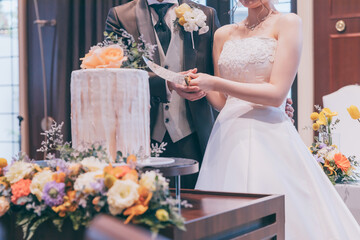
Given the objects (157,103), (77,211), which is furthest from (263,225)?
(157,103)

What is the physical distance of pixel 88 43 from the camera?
13.5 feet

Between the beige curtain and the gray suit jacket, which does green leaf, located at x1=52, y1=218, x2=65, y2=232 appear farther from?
the beige curtain

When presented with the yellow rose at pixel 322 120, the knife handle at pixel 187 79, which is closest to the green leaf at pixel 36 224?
the knife handle at pixel 187 79

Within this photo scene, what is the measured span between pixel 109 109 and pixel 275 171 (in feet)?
2.59

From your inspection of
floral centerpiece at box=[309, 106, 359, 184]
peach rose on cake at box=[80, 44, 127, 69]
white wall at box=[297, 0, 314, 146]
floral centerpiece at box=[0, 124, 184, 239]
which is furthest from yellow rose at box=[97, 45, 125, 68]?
white wall at box=[297, 0, 314, 146]

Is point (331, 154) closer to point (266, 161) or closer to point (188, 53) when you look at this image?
point (266, 161)

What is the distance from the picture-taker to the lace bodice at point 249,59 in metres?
2.09

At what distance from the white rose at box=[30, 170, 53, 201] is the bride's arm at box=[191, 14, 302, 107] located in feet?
2.64

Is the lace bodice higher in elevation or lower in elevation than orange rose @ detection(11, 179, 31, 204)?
higher

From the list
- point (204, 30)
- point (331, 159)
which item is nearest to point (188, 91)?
point (204, 30)

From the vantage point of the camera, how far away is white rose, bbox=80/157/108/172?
1.24 m

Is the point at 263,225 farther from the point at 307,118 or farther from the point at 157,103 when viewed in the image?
the point at 307,118

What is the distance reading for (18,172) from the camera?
1346mm

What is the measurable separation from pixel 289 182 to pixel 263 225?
56cm
